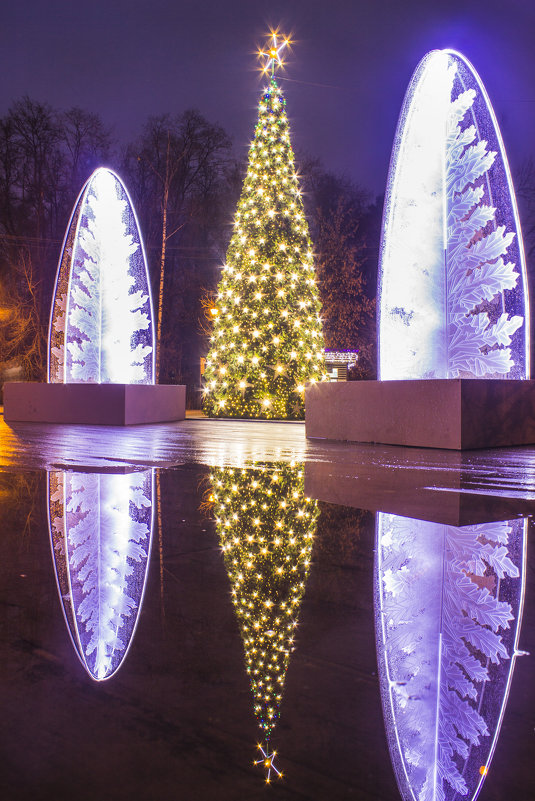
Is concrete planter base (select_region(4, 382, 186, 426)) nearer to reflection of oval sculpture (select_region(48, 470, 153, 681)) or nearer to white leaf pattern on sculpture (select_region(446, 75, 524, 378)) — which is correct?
white leaf pattern on sculpture (select_region(446, 75, 524, 378))

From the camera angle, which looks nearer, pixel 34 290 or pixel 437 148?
pixel 437 148

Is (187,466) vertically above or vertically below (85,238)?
below

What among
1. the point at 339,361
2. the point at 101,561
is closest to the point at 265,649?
the point at 101,561

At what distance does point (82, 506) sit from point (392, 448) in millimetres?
6913

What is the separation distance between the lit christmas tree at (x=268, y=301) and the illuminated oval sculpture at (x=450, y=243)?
881 cm

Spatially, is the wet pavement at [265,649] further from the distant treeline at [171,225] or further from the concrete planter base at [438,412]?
the distant treeline at [171,225]

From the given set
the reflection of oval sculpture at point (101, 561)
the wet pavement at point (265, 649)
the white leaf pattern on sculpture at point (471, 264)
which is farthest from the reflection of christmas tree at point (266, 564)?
the white leaf pattern on sculpture at point (471, 264)

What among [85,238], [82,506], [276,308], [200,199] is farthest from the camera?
[200,199]

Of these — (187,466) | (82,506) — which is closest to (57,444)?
(187,466)

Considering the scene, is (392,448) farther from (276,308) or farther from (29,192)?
(29,192)

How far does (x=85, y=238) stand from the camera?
1981cm

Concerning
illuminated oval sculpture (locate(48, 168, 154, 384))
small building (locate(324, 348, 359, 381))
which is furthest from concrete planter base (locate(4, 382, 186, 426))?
small building (locate(324, 348, 359, 381))

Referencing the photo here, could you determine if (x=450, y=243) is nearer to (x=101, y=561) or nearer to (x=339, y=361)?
(x=101, y=561)

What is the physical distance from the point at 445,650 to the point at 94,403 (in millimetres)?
17484
